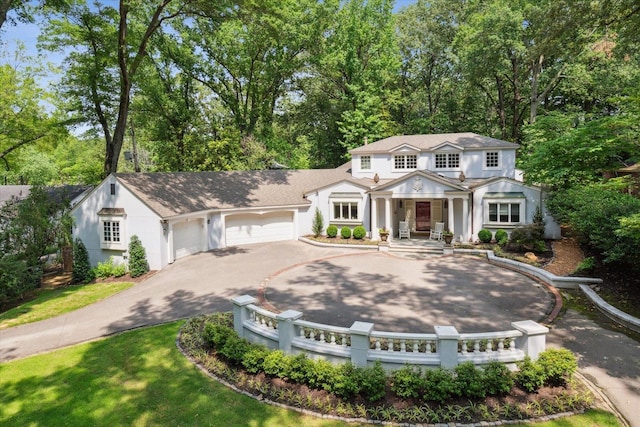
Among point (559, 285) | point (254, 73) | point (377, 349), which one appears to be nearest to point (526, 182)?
point (559, 285)

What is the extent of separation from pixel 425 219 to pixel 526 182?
7.23m

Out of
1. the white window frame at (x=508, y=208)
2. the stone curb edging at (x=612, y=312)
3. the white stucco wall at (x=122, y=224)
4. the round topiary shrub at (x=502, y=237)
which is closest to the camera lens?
the stone curb edging at (x=612, y=312)

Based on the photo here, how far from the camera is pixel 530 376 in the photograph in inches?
290

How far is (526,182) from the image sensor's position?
22172 millimetres

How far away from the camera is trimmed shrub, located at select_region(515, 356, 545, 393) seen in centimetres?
738

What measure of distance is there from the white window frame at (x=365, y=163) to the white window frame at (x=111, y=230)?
17713mm

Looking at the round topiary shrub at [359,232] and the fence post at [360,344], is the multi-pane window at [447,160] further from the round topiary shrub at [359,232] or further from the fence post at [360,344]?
the fence post at [360,344]

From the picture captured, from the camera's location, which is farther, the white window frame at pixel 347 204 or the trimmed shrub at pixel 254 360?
the white window frame at pixel 347 204

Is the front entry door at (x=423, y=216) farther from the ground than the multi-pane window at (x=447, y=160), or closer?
closer

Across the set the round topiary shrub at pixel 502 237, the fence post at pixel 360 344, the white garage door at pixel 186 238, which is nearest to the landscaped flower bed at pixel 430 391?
the fence post at pixel 360 344

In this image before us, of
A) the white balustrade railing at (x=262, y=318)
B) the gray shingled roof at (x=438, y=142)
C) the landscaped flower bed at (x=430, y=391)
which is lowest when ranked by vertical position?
the landscaped flower bed at (x=430, y=391)

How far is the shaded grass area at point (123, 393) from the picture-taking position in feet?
23.7

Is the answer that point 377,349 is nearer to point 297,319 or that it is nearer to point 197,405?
point 297,319

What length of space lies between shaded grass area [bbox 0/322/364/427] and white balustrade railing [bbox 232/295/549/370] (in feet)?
5.35
